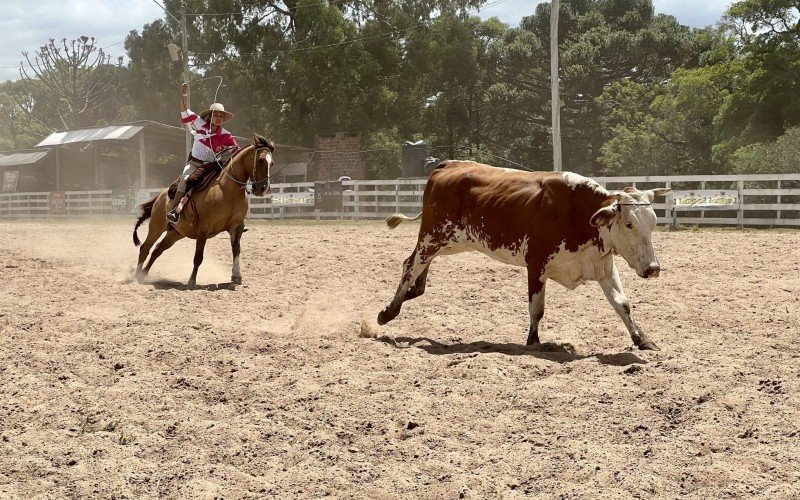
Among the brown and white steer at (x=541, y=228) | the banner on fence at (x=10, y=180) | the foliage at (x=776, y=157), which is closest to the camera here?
the brown and white steer at (x=541, y=228)

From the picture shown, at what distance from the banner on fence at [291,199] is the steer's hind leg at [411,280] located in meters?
20.8

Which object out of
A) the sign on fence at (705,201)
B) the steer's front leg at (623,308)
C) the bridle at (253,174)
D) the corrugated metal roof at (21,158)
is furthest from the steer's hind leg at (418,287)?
the corrugated metal roof at (21,158)

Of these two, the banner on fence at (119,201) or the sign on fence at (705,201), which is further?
the banner on fence at (119,201)

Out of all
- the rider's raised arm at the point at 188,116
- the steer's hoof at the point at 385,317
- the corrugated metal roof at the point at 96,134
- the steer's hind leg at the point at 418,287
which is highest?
the corrugated metal roof at the point at 96,134

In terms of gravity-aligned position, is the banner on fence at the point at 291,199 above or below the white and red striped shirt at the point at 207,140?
below

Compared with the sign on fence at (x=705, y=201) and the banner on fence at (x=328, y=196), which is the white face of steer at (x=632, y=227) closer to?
the sign on fence at (x=705, y=201)

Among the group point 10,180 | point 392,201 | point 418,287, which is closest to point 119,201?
point 392,201

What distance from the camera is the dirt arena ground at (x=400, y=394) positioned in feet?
14.3

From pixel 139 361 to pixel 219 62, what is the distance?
121 ft

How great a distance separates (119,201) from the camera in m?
34.3

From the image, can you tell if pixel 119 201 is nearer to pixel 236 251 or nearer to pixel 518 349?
pixel 236 251

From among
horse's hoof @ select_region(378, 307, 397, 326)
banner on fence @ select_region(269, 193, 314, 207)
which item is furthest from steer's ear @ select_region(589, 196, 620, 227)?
banner on fence @ select_region(269, 193, 314, 207)

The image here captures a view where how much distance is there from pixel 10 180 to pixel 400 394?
43.0 m

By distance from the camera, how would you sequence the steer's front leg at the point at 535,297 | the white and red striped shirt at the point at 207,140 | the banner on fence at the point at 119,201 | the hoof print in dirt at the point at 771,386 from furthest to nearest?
the banner on fence at the point at 119,201 → the white and red striped shirt at the point at 207,140 → the steer's front leg at the point at 535,297 → the hoof print in dirt at the point at 771,386
